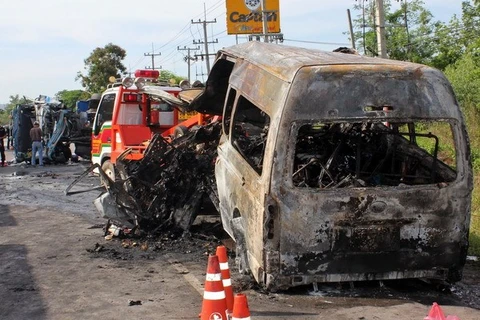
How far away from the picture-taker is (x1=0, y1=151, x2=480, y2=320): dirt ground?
19.5 ft

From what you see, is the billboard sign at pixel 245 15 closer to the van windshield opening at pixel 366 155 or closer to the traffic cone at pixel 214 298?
the van windshield opening at pixel 366 155

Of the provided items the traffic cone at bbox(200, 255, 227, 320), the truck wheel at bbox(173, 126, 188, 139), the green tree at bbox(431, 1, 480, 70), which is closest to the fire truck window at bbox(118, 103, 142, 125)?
the truck wheel at bbox(173, 126, 188, 139)

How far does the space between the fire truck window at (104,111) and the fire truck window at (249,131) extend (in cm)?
594

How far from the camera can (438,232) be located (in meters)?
6.07

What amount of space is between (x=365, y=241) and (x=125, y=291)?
250 cm

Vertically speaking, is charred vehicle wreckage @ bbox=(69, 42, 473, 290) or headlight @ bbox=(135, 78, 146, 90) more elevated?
headlight @ bbox=(135, 78, 146, 90)

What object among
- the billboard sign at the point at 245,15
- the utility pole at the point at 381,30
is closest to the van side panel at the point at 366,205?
the utility pole at the point at 381,30

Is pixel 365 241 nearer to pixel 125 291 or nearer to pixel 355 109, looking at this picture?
pixel 355 109

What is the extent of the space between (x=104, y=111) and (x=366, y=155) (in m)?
8.32

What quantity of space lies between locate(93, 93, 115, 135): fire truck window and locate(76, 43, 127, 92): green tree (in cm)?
4048

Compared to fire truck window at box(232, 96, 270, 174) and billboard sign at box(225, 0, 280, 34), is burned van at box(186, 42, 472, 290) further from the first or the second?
billboard sign at box(225, 0, 280, 34)

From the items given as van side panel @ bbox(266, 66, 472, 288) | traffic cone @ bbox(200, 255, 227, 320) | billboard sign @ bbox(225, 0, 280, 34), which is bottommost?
traffic cone @ bbox(200, 255, 227, 320)

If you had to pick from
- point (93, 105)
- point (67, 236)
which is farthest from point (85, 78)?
point (67, 236)

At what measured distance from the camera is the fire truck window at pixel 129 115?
13.4m
